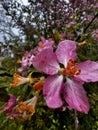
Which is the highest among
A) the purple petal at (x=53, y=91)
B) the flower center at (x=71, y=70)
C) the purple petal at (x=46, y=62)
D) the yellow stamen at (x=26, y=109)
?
the purple petal at (x=46, y=62)

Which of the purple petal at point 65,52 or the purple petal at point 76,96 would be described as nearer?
the purple petal at point 76,96

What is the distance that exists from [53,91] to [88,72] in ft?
0.28

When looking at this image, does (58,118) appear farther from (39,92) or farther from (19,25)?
(19,25)

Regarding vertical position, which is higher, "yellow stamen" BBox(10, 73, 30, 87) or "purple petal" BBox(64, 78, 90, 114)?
"yellow stamen" BBox(10, 73, 30, 87)

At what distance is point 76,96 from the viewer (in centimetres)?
65

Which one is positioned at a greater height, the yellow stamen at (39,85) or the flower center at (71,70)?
the flower center at (71,70)

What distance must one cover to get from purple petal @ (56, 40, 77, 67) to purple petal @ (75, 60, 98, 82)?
0.03 m

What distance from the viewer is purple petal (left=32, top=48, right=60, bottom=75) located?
2.16 ft

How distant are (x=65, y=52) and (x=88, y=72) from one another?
69 millimetres

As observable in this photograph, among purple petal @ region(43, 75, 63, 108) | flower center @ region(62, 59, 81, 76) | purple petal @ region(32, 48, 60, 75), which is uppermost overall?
purple petal @ region(32, 48, 60, 75)

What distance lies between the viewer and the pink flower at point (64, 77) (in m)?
0.63

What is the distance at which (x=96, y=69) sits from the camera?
2.29 feet

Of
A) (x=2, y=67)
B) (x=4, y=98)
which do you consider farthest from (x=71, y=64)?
(x=2, y=67)

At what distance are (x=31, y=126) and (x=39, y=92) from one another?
94 cm
